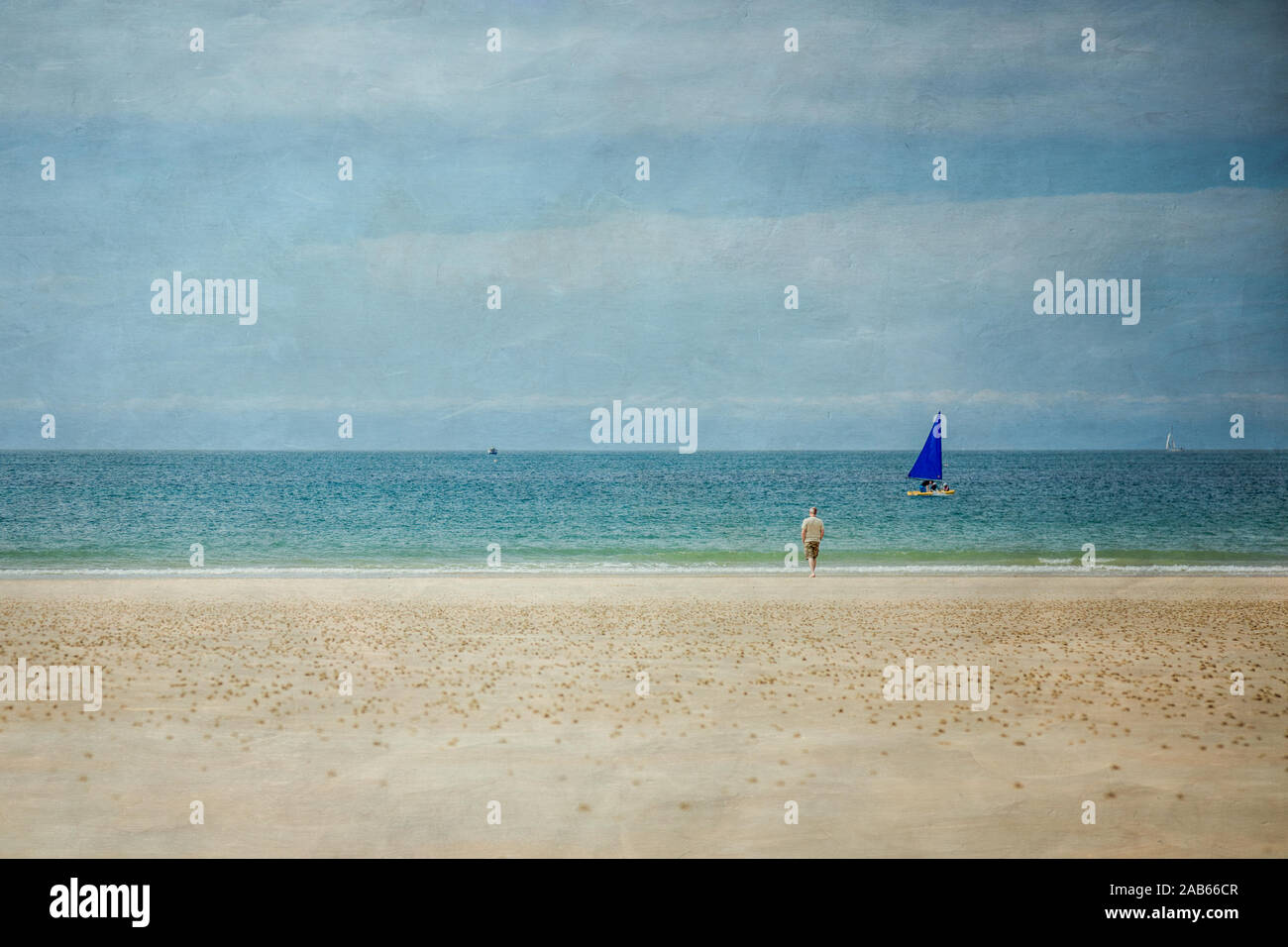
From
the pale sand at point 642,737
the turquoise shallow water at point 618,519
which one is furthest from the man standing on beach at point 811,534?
the pale sand at point 642,737

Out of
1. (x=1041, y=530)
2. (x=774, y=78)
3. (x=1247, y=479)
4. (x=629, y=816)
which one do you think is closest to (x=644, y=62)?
(x=774, y=78)

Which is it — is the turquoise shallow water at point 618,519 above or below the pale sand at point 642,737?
above

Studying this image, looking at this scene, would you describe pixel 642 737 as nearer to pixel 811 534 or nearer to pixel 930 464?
pixel 811 534

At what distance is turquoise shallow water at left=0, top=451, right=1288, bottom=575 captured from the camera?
18641mm

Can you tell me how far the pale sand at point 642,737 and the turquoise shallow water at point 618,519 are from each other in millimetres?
7122

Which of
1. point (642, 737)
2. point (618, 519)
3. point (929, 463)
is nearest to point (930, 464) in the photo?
point (929, 463)

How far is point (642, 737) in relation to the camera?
616 centimetres

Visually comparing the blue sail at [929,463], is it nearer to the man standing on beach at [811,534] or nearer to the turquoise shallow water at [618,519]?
the turquoise shallow water at [618,519]

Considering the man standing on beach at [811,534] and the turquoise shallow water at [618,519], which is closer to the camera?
the man standing on beach at [811,534]

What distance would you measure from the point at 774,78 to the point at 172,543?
1727cm

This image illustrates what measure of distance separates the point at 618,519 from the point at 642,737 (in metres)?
21.7

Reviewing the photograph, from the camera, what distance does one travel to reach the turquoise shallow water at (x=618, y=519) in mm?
18641
